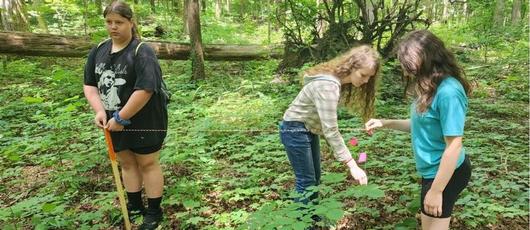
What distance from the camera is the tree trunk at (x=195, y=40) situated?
8141 millimetres

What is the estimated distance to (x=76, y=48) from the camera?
926 cm

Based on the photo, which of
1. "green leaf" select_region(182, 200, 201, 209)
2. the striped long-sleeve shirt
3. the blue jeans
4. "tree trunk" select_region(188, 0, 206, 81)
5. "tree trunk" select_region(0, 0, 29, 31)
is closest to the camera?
the striped long-sleeve shirt

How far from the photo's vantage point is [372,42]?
813cm

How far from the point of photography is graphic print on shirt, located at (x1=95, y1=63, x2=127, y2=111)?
3.15 meters

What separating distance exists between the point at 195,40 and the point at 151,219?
567 cm

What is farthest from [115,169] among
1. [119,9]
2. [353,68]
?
[353,68]

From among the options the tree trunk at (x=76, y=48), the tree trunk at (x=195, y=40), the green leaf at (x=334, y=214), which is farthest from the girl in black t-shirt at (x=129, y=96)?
the tree trunk at (x=76, y=48)

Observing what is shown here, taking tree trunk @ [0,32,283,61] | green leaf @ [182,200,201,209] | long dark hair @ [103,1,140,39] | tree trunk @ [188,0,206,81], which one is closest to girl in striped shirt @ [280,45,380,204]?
green leaf @ [182,200,201,209]

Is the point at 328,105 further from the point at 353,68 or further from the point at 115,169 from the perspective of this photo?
the point at 115,169

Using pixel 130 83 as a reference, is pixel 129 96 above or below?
below

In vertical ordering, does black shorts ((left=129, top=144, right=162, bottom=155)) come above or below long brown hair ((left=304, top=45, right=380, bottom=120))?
below

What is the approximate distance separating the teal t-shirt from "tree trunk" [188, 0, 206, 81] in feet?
21.6

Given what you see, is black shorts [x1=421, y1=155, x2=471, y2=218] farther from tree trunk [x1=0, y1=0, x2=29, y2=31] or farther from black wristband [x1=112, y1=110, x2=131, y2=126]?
tree trunk [x1=0, y1=0, x2=29, y2=31]

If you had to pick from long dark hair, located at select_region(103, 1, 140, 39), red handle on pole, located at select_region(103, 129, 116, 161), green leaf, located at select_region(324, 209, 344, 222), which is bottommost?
green leaf, located at select_region(324, 209, 344, 222)
